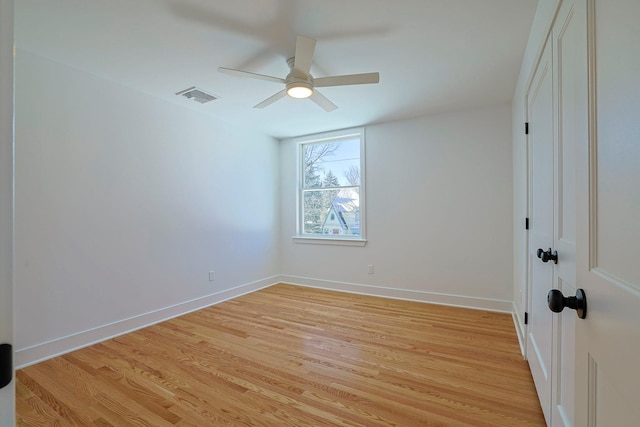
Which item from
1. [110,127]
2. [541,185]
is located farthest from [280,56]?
[541,185]

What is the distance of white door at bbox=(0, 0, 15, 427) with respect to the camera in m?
0.43

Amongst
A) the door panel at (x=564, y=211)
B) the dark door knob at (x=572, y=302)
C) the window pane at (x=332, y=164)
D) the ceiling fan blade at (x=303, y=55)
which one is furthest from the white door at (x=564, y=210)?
the window pane at (x=332, y=164)

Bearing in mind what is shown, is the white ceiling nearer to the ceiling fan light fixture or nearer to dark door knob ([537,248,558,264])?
the ceiling fan light fixture

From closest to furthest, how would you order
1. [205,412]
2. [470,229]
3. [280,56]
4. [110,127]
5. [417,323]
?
1. [205,412]
2. [280,56]
3. [110,127]
4. [417,323]
5. [470,229]

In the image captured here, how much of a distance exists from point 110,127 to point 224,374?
2488 millimetres

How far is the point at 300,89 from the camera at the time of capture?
231 centimetres

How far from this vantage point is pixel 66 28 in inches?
77.0

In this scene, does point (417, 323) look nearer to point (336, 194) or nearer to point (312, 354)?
point (312, 354)

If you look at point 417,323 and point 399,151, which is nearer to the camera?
point 417,323

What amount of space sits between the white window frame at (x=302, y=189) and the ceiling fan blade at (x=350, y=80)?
1963mm

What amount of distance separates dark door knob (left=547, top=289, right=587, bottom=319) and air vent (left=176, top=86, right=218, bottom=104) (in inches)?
126

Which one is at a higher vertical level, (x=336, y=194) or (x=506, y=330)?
(x=336, y=194)

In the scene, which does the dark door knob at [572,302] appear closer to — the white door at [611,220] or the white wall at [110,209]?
the white door at [611,220]

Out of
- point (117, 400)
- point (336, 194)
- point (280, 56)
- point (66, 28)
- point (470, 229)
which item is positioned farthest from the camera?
point (336, 194)
